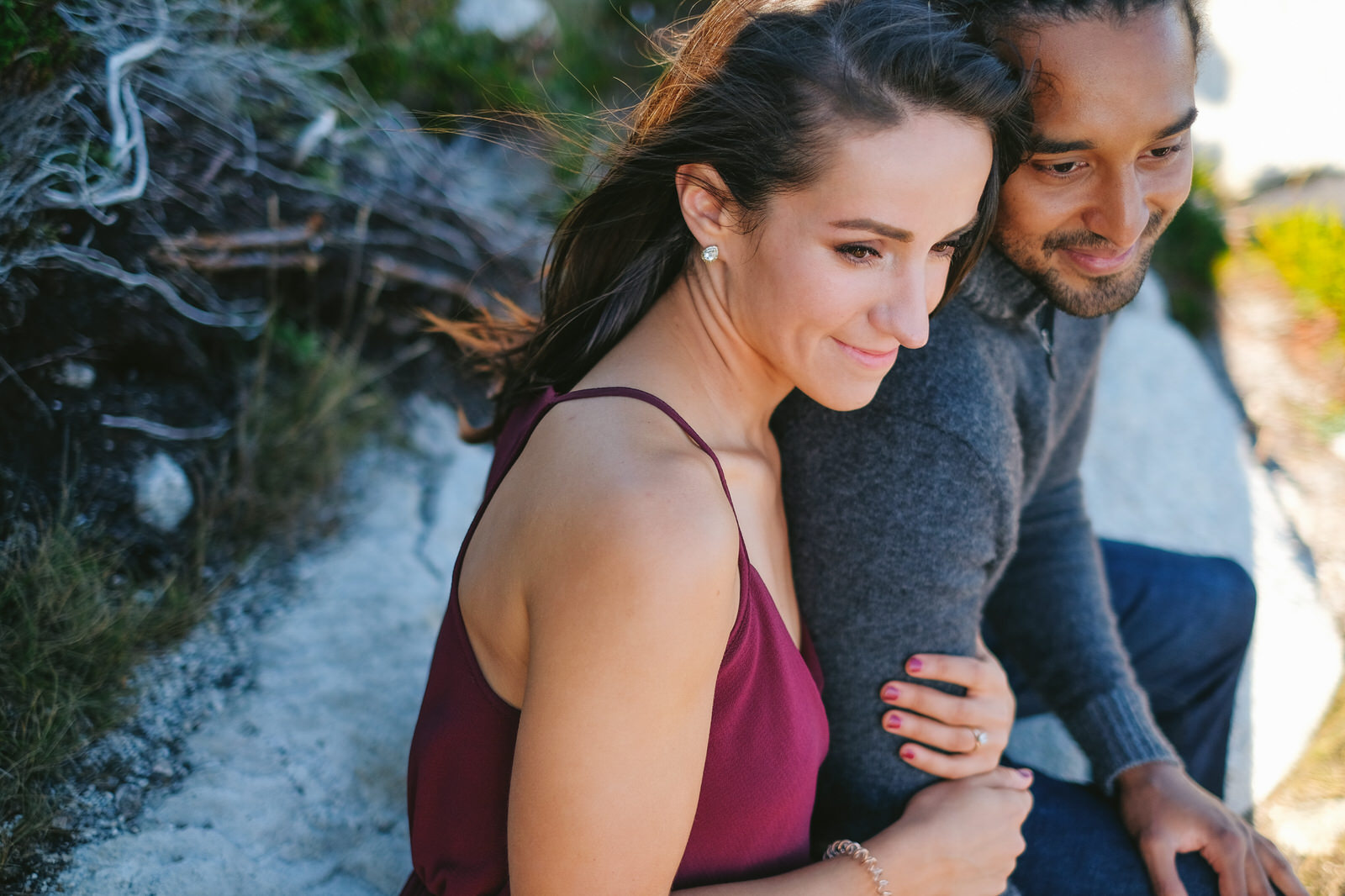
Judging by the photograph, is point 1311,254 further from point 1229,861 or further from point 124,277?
point 124,277

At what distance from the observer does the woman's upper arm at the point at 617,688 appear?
115cm

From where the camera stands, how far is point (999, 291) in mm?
1902

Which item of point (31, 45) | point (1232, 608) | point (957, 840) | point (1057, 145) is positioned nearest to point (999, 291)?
point (1057, 145)

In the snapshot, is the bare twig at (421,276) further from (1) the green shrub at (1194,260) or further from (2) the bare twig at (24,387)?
(1) the green shrub at (1194,260)

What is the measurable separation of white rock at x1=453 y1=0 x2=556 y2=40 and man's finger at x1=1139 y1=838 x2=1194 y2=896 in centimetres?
445

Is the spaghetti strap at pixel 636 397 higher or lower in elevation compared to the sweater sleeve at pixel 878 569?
higher

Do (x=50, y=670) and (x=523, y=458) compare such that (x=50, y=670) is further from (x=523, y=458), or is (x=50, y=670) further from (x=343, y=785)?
(x=523, y=458)

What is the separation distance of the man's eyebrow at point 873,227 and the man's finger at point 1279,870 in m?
1.58

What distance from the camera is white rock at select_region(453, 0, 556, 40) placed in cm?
460

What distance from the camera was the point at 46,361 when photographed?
2199 mm

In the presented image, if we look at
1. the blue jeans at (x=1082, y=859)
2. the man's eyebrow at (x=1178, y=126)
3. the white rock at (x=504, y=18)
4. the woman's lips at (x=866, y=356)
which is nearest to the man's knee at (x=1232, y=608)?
the blue jeans at (x=1082, y=859)

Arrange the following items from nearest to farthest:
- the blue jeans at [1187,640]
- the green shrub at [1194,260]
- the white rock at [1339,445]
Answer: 1. the blue jeans at [1187,640]
2. the white rock at [1339,445]
3. the green shrub at [1194,260]

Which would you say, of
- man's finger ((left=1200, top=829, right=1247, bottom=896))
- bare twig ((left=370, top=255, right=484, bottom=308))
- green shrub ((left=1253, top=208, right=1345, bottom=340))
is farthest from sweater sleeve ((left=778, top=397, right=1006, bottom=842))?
green shrub ((left=1253, top=208, right=1345, bottom=340))

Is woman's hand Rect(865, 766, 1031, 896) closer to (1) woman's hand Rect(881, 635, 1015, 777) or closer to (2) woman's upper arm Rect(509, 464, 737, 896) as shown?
(1) woman's hand Rect(881, 635, 1015, 777)
